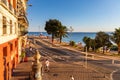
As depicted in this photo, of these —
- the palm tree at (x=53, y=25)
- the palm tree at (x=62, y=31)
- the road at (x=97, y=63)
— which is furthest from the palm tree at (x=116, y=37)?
the palm tree at (x=62, y=31)

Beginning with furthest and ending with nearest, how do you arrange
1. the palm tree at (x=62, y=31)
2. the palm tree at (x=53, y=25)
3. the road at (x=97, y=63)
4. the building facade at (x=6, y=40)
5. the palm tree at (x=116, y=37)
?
the palm tree at (x=62, y=31)
the palm tree at (x=53, y=25)
the palm tree at (x=116, y=37)
the road at (x=97, y=63)
the building facade at (x=6, y=40)

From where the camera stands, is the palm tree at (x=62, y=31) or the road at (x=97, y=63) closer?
the road at (x=97, y=63)

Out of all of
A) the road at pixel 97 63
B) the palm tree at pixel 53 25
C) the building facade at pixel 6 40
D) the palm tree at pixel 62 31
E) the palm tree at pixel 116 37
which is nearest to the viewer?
the building facade at pixel 6 40

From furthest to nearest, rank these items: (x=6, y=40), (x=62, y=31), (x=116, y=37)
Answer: (x=62, y=31) → (x=116, y=37) → (x=6, y=40)

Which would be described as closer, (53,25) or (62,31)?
(53,25)

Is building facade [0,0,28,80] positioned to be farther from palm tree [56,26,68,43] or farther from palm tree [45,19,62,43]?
palm tree [56,26,68,43]

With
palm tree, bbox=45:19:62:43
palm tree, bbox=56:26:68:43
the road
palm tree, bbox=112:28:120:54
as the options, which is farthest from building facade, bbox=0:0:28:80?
palm tree, bbox=56:26:68:43

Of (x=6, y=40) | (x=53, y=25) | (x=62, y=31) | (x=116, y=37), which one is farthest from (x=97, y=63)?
(x=62, y=31)

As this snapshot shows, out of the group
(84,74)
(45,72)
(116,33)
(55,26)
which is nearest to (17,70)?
(45,72)

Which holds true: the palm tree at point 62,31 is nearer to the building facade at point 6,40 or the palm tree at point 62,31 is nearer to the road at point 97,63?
the road at point 97,63

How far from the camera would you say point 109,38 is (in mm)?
54719

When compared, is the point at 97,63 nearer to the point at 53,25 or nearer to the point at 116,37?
the point at 116,37

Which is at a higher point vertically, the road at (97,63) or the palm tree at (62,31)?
the palm tree at (62,31)

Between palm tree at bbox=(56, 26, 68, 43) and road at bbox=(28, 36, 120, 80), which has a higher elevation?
palm tree at bbox=(56, 26, 68, 43)
